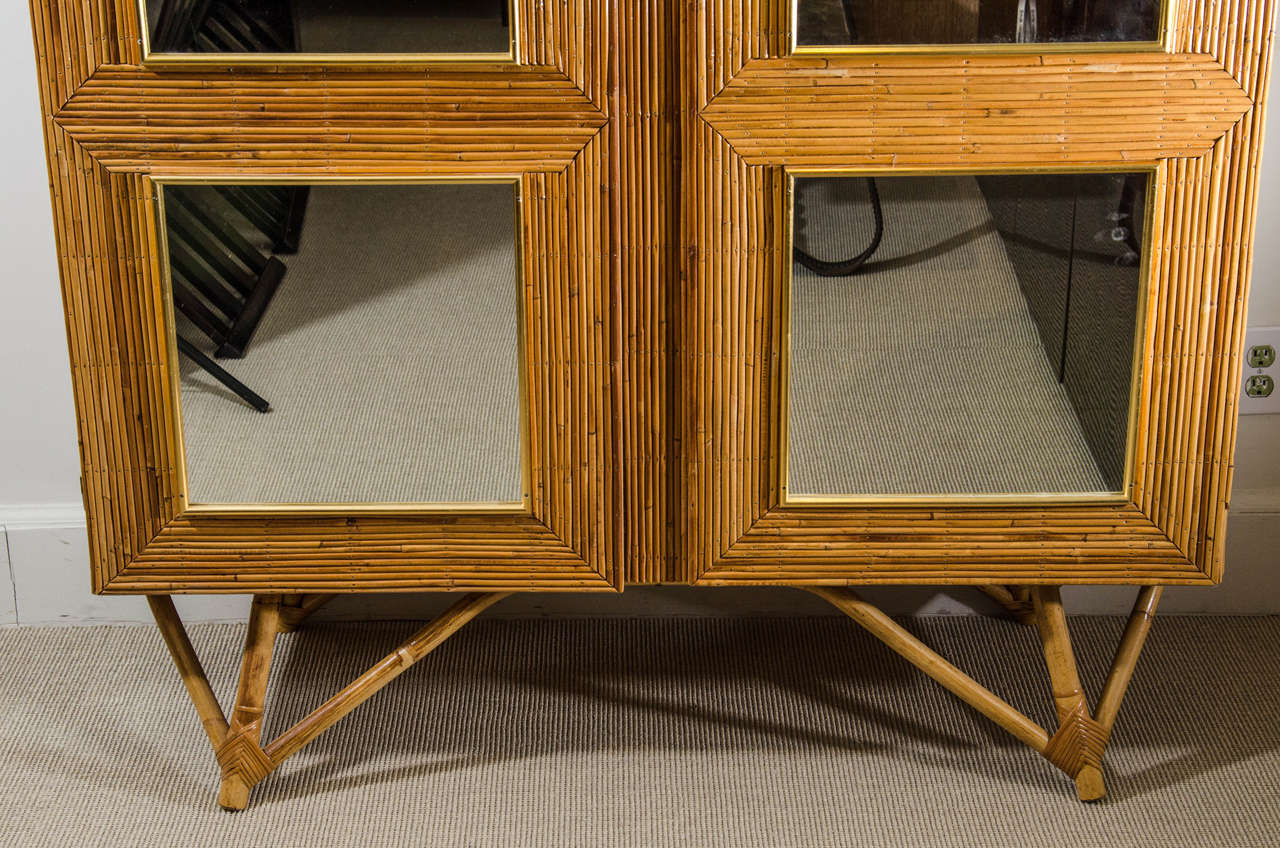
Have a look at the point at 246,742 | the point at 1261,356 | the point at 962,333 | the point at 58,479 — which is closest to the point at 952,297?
the point at 962,333

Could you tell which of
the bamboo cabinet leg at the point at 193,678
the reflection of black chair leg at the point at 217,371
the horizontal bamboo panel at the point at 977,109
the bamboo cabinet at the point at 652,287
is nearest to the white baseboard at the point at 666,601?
the bamboo cabinet leg at the point at 193,678

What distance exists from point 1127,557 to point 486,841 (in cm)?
55

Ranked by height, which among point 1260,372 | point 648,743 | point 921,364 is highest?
point 921,364

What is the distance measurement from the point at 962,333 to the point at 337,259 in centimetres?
44

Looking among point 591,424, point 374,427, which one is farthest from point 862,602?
point 374,427

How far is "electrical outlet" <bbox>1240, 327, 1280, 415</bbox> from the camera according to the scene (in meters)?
1.27

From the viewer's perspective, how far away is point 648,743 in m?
1.16

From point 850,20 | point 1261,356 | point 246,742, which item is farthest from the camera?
point 1261,356

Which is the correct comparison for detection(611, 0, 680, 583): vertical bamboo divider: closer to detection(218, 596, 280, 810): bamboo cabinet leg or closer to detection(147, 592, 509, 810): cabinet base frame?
detection(147, 592, 509, 810): cabinet base frame

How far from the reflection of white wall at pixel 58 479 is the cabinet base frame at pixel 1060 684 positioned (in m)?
0.27

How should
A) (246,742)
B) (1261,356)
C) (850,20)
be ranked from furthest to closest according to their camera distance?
(1261,356)
(246,742)
(850,20)

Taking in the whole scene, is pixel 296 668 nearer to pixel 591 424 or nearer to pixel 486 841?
pixel 486 841

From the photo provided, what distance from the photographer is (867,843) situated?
103 cm

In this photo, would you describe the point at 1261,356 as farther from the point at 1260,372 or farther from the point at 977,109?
the point at 977,109
